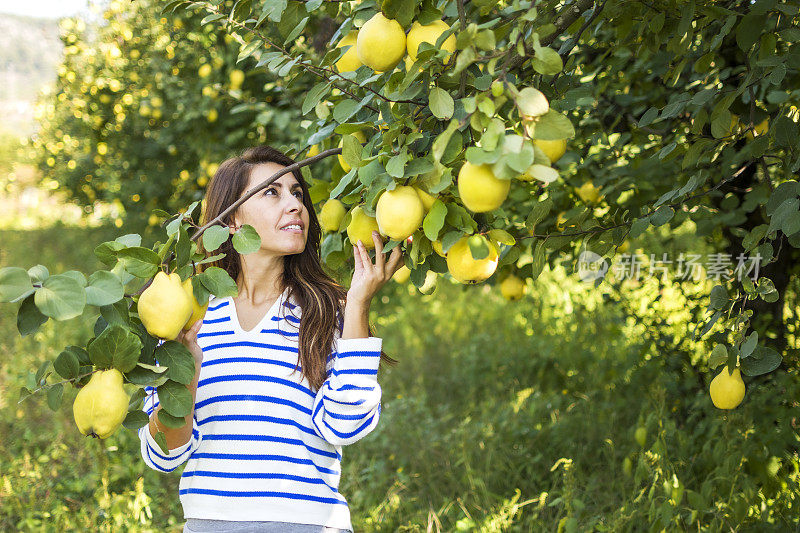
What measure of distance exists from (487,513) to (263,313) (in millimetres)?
1247

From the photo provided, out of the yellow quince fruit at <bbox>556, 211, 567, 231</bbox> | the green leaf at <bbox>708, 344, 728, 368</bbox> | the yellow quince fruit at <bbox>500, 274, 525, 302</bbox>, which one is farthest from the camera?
the yellow quince fruit at <bbox>500, 274, 525, 302</bbox>

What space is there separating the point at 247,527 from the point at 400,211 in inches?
27.0

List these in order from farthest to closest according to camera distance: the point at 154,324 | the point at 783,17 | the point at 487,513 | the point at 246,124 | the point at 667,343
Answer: the point at 246,124 → the point at 667,343 → the point at 487,513 → the point at 783,17 → the point at 154,324

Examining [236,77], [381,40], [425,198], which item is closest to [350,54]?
→ [381,40]

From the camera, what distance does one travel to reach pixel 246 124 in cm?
361

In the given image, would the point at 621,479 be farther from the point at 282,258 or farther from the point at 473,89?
the point at 473,89

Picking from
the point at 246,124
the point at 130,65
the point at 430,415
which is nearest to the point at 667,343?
the point at 430,415

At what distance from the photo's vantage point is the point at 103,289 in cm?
83

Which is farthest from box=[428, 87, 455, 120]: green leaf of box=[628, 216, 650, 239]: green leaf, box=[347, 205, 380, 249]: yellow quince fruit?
box=[628, 216, 650, 239]: green leaf

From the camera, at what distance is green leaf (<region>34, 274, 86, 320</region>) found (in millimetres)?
766

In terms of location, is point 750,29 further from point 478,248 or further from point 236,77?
point 236,77

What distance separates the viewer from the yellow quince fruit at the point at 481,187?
789mm

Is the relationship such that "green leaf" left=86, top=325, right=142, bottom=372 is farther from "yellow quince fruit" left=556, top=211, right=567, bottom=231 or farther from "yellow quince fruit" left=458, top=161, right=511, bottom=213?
"yellow quince fruit" left=556, top=211, right=567, bottom=231

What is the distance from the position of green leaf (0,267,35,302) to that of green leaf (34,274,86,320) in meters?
0.01
